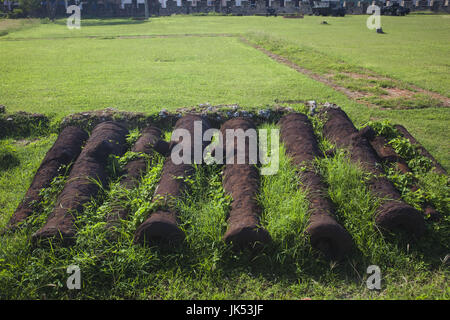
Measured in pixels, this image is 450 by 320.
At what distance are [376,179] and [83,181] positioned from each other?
10.4 feet

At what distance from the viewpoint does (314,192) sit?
3764mm

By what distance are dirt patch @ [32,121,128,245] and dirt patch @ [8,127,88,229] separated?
0.23m

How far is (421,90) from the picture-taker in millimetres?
8859

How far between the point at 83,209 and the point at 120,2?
46223 mm

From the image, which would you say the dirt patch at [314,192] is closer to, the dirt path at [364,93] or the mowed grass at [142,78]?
the mowed grass at [142,78]

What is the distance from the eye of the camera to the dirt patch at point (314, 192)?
3242mm

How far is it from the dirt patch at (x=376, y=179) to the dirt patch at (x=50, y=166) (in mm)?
3473

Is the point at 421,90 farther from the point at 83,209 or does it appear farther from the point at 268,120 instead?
the point at 83,209

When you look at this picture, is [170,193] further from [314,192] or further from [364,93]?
[364,93]

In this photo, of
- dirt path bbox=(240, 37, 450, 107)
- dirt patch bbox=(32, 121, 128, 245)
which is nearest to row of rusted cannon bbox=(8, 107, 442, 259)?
dirt patch bbox=(32, 121, 128, 245)

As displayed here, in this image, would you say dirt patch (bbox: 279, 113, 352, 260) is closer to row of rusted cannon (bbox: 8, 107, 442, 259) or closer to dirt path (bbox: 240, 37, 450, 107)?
row of rusted cannon (bbox: 8, 107, 442, 259)

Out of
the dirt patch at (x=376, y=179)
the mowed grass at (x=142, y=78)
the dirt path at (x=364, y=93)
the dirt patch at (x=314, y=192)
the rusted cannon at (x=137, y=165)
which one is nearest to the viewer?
the dirt patch at (x=314, y=192)

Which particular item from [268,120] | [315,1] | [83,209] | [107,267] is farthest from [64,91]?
[315,1]

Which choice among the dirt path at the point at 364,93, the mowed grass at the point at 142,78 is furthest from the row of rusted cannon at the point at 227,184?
the dirt path at the point at 364,93
